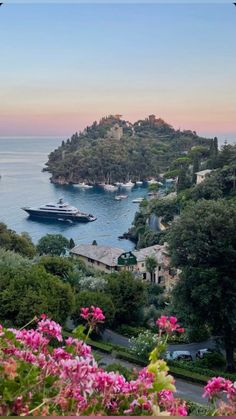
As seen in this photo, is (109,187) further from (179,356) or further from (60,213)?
(179,356)

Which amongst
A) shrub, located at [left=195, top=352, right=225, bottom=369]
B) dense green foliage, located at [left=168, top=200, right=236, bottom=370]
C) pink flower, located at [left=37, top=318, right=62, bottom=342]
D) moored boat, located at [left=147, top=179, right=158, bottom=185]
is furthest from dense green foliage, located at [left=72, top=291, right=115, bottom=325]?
moored boat, located at [left=147, top=179, right=158, bottom=185]

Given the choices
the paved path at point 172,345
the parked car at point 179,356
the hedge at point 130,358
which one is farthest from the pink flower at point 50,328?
the paved path at point 172,345

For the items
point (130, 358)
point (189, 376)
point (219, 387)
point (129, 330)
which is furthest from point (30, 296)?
point (219, 387)

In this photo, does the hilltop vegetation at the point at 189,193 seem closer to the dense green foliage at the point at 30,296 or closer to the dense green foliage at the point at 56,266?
the dense green foliage at the point at 56,266

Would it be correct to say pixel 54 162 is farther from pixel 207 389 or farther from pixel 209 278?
pixel 207 389

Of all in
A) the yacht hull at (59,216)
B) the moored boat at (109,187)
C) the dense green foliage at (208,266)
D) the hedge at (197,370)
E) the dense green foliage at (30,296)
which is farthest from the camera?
the moored boat at (109,187)

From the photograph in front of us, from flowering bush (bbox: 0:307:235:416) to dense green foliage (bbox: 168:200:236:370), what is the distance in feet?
16.4

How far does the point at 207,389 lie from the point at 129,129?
29509mm

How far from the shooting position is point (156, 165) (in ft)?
94.7

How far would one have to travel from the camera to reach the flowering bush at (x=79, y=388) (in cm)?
81

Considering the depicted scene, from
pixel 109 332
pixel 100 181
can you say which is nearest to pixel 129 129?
pixel 100 181

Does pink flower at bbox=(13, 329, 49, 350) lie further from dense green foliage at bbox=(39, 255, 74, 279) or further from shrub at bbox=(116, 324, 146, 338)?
dense green foliage at bbox=(39, 255, 74, 279)

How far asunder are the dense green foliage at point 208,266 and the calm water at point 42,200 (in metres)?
10.0

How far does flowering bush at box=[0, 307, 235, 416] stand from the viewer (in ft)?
2.66
